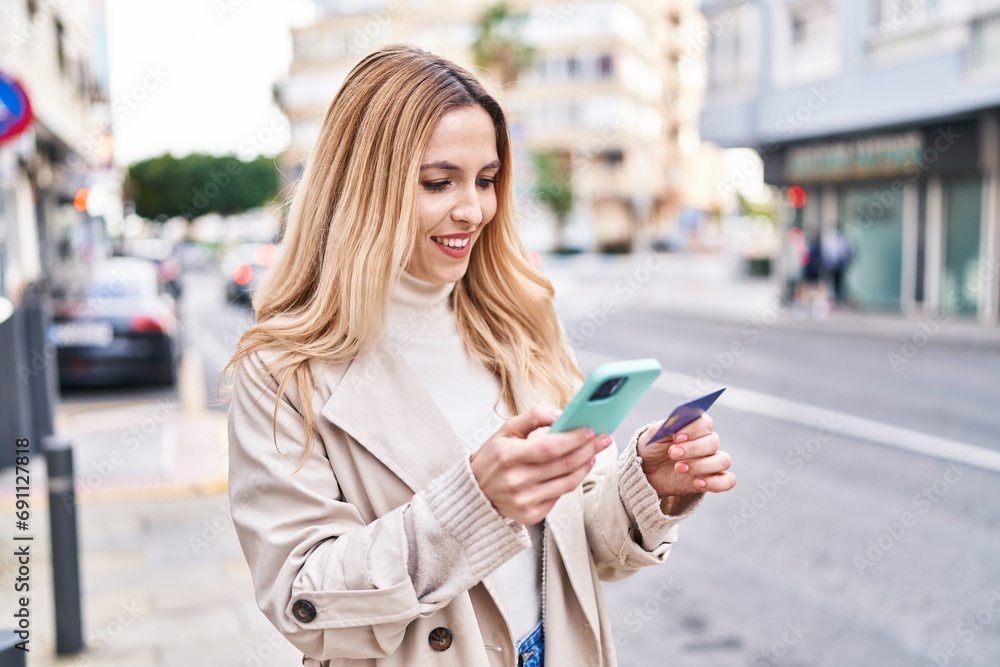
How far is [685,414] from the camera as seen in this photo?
4.95 feet

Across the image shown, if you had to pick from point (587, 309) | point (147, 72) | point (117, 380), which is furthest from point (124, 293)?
point (587, 309)

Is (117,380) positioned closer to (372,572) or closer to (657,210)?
(372,572)

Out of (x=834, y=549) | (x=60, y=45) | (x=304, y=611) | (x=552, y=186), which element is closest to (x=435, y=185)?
(x=304, y=611)

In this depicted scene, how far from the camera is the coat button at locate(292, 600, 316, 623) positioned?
1.40 meters

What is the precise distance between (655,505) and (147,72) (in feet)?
24.4

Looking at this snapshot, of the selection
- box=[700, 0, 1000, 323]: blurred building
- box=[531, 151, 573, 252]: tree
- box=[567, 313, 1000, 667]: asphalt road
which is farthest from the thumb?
box=[531, 151, 573, 252]: tree

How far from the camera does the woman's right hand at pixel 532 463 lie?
4.18 ft

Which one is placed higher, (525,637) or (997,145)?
(997,145)

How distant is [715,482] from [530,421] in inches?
18.0

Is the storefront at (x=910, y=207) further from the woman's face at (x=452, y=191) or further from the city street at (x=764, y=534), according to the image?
the woman's face at (x=452, y=191)

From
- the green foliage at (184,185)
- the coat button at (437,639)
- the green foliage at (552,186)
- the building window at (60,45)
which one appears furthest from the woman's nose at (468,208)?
the green foliage at (184,185)

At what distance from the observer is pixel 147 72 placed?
777cm

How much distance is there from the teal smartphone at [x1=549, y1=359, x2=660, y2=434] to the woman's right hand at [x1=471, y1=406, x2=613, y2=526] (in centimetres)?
2

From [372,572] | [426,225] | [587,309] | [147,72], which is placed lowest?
[587,309]
